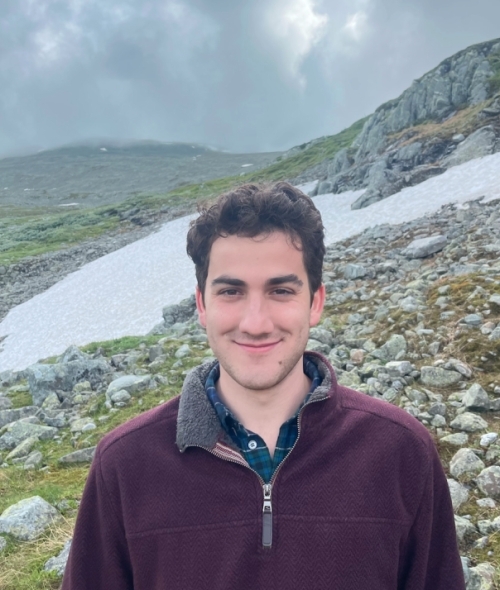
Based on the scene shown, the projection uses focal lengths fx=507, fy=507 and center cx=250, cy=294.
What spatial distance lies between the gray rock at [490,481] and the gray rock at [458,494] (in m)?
0.17

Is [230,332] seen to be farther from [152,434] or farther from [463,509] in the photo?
[463,509]

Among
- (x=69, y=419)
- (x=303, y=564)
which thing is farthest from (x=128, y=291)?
(x=303, y=564)

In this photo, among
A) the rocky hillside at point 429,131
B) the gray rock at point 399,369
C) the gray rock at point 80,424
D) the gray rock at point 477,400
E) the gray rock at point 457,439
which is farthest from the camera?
the rocky hillside at point 429,131

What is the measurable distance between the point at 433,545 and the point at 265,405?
1.31m

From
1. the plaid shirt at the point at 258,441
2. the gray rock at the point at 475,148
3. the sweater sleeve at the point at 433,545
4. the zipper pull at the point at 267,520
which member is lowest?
the sweater sleeve at the point at 433,545

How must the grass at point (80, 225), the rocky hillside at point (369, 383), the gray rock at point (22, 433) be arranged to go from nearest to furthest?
the rocky hillside at point (369, 383) < the gray rock at point (22, 433) < the grass at point (80, 225)

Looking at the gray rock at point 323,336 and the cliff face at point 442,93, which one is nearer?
the gray rock at point 323,336

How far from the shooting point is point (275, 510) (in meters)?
2.70

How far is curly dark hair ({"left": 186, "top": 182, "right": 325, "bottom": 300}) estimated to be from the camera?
313 centimetres

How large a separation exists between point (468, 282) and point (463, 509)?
705 cm

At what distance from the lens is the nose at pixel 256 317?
2961 mm

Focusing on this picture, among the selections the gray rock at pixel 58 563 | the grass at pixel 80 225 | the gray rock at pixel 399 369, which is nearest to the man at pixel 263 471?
the gray rock at pixel 58 563

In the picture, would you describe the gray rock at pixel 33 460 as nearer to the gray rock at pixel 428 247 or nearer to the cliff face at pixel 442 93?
the gray rock at pixel 428 247

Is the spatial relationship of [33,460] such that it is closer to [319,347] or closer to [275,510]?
[319,347]
